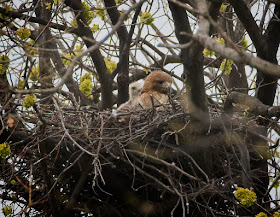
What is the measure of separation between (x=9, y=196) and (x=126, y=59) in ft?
7.48

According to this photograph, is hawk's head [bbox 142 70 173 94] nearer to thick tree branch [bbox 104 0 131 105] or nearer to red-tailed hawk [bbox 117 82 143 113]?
red-tailed hawk [bbox 117 82 143 113]

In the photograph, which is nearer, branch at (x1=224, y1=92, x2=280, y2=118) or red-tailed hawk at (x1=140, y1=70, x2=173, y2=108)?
branch at (x1=224, y1=92, x2=280, y2=118)

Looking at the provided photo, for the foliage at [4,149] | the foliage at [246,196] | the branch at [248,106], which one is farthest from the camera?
the foliage at [4,149]

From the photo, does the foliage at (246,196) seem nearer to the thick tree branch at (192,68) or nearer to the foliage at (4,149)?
the thick tree branch at (192,68)

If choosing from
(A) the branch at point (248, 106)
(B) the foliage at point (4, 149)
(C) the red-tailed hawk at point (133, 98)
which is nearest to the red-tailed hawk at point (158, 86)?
(C) the red-tailed hawk at point (133, 98)

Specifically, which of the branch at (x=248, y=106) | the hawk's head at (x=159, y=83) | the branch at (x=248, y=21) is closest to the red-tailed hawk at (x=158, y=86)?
the hawk's head at (x=159, y=83)

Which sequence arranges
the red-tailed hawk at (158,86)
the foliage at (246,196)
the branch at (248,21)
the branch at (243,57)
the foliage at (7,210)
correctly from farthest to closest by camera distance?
1. the red-tailed hawk at (158,86)
2. the foliage at (7,210)
3. the branch at (248,21)
4. the foliage at (246,196)
5. the branch at (243,57)

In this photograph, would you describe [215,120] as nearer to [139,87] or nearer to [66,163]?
[66,163]

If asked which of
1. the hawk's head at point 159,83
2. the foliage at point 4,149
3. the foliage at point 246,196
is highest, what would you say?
the hawk's head at point 159,83

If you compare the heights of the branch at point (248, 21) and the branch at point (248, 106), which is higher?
the branch at point (248, 21)

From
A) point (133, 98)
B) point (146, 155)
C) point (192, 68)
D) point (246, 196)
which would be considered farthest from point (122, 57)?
point (246, 196)

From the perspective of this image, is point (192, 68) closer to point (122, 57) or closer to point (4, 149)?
point (4, 149)

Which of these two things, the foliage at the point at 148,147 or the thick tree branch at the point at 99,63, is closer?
the foliage at the point at 148,147

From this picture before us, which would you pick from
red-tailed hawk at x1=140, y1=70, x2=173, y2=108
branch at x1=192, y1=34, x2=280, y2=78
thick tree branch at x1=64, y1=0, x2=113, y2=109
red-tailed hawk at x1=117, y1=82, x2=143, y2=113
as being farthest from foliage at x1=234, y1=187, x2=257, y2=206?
thick tree branch at x1=64, y1=0, x2=113, y2=109
